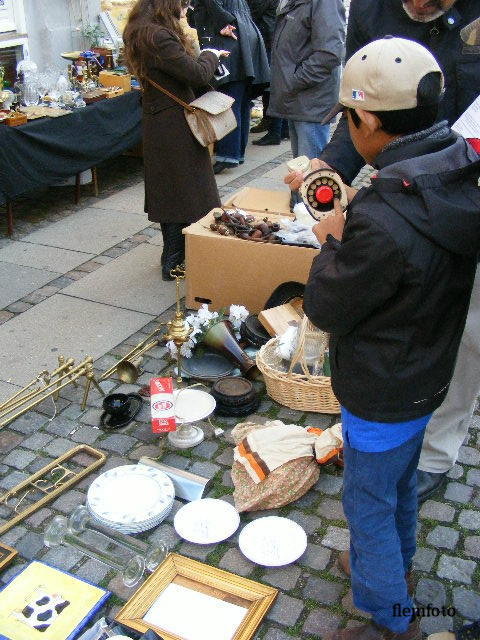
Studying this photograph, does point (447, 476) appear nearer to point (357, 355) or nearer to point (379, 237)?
point (357, 355)

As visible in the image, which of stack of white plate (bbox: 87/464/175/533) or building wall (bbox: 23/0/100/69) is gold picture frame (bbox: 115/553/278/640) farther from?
building wall (bbox: 23/0/100/69)

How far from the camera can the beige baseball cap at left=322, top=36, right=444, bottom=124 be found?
6.25 ft

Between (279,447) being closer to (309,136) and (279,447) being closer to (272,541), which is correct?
(272,541)

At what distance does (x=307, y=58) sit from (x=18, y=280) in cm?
290

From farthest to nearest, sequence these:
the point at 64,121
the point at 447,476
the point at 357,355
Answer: the point at 64,121
the point at 447,476
the point at 357,355

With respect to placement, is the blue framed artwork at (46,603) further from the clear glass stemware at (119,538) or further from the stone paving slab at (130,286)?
the stone paving slab at (130,286)

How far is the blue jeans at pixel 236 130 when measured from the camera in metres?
8.00

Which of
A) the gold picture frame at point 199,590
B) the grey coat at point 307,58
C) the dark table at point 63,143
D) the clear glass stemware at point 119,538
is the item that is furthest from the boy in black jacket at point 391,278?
the dark table at point 63,143

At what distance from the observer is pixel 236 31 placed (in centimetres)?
773

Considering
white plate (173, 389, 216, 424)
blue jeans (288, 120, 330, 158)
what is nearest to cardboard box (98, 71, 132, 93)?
blue jeans (288, 120, 330, 158)

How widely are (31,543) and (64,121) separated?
448 centimetres

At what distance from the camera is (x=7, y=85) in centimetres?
716

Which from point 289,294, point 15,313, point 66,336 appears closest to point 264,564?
point 289,294

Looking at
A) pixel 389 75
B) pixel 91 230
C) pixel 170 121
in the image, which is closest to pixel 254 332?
pixel 170 121
